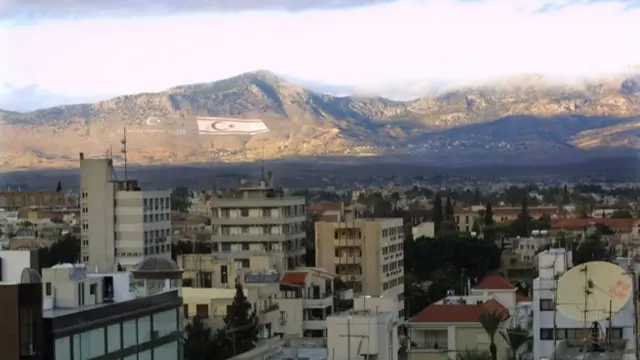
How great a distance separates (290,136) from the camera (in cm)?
9675

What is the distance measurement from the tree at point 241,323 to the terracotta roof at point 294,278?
1.96m

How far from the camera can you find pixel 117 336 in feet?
39.0

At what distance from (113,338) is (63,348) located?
1028 millimetres

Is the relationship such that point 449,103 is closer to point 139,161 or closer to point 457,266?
point 139,161

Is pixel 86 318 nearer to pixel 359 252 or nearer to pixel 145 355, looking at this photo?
pixel 145 355

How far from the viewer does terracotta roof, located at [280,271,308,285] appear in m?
25.2

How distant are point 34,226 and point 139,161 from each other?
1269 inches

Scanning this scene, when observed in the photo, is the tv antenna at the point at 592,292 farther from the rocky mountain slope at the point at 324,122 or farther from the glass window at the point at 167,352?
the rocky mountain slope at the point at 324,122

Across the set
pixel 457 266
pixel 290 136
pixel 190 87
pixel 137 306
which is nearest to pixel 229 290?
pixel 137 306

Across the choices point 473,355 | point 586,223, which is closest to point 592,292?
point 473,355

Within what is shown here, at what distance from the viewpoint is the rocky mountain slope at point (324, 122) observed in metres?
96.8

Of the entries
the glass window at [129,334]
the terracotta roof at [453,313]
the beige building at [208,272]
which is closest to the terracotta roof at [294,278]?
the beige building at [208,272]

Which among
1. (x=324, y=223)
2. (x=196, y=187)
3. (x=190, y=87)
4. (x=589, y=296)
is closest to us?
(x=589, y=296)

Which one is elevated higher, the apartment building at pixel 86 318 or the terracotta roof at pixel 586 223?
the apartment building at pixel 86 318
